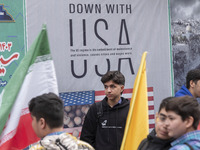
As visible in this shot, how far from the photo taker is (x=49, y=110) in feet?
7.80

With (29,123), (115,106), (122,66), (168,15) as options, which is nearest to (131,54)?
(122,66)

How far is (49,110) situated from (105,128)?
1.74m

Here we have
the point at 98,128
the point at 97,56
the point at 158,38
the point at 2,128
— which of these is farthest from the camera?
the point at 158,38

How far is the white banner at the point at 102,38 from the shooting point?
503 cm

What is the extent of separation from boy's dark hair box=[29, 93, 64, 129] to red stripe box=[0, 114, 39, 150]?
475 millimetres

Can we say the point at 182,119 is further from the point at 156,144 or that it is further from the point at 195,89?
the point at 195,89

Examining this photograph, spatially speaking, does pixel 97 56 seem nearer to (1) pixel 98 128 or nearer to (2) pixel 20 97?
(1) pixel 98 128

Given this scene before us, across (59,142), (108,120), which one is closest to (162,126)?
(59,142)

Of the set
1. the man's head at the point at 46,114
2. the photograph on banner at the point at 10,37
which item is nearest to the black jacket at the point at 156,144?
the man's head at the point at 46,114

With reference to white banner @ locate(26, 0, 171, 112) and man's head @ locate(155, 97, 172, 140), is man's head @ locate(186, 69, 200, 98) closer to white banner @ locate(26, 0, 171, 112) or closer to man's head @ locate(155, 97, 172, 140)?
white banner @ locate(26, 0, 171, 112)

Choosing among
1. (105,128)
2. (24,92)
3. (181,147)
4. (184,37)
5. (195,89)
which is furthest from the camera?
(184,37)

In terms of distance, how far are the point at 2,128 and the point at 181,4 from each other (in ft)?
13.4

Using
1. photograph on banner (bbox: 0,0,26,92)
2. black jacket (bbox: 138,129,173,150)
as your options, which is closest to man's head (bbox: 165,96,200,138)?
black jacket (bbox: 138,129,173,150)

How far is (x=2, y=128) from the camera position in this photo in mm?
2727
